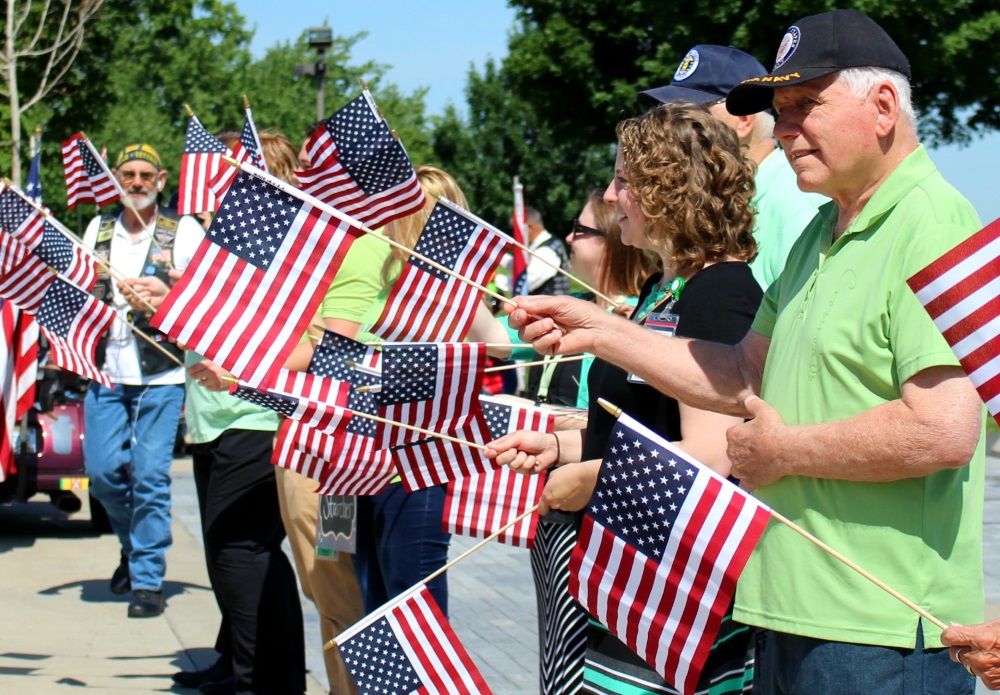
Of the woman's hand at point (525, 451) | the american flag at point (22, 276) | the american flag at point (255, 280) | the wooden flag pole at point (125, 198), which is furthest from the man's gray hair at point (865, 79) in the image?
the wooden flag pole at point (125, 198)

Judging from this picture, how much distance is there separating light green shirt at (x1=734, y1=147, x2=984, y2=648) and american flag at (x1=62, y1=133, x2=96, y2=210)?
18.4 ft

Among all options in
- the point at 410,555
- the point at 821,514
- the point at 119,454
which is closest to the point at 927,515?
the point at 821,514

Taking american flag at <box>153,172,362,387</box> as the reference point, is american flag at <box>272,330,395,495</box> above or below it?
below

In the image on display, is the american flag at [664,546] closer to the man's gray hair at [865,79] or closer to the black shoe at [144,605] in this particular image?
the man's gray hair at [865,79]

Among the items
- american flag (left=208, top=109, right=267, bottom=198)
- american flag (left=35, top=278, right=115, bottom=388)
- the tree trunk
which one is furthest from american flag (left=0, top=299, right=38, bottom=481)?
the tree trunk

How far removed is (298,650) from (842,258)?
354cm

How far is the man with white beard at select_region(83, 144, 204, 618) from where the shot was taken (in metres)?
7.27

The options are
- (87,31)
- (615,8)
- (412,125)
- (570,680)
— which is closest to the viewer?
(570,680)

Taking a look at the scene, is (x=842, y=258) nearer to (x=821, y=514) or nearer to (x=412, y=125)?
(x=821, y=514)

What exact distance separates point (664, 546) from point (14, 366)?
160 inches

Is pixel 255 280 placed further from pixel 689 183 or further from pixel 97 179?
pixel 97 179

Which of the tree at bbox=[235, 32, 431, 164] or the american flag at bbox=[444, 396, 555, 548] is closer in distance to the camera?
the american flag at bbox=[444, 396, 555, 548]

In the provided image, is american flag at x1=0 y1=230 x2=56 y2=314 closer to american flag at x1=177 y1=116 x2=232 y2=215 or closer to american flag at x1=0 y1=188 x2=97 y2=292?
american flag at x1=0 y1=188 x2=97 y2=292

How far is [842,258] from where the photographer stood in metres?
2.60
